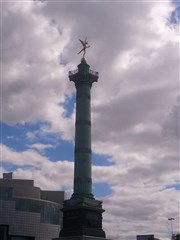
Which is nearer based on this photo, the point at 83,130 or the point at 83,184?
the point at 83,184

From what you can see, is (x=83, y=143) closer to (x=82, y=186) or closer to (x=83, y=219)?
(x=82, y=186)

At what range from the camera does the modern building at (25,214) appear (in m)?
98.2

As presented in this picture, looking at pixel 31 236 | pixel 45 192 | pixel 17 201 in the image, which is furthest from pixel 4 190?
pixel 45 192

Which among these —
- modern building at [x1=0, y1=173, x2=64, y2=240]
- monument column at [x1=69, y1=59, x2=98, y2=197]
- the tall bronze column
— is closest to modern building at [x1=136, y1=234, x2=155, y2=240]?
modern building at [x1=0, y1=173, x2=64, y2=240]

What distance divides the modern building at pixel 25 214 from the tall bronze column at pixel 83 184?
20.2 metres

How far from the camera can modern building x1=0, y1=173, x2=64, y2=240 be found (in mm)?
98188

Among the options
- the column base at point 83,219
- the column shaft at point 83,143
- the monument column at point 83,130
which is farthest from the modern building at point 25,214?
the column shaft at point 83,143

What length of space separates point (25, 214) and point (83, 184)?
79.2ft

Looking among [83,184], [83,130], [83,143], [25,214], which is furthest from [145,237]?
[83,130]

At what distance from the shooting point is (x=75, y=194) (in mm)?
82875

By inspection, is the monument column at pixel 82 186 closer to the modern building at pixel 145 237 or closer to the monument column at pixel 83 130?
the monument column at pixel 83 130

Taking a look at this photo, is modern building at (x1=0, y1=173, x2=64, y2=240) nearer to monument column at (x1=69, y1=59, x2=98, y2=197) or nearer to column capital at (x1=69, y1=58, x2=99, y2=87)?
monument column at (x1=69, y1=59, x2=98, y2=197)

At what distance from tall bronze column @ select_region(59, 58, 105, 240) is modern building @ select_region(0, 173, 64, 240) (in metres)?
20.2

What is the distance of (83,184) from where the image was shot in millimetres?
83125
